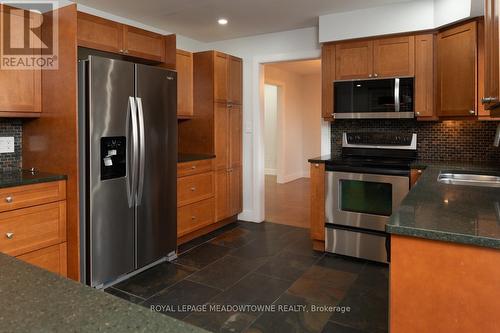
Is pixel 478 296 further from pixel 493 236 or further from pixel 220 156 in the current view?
pixel 220 156

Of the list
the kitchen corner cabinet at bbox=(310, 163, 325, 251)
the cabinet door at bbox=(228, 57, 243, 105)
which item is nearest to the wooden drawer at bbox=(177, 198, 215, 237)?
the kitchen corner cabinet at bbox=(310, 163, 325, 251)

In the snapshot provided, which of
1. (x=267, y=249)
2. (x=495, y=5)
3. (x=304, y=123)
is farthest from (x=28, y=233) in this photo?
(x=304, y=123)

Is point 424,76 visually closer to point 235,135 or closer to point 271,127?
point 235,135

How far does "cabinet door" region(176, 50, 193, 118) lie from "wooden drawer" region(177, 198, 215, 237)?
3.42 feet

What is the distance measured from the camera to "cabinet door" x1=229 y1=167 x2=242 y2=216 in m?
4.46

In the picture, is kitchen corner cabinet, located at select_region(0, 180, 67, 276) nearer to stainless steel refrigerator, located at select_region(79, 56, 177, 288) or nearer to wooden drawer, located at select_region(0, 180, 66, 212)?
wooden drawer, located at select_region(0, 180, 66, 212)

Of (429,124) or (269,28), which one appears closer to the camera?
(429,124)

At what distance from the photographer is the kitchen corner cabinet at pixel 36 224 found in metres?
2.26

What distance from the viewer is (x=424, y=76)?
129 inches

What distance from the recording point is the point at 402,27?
130 inches

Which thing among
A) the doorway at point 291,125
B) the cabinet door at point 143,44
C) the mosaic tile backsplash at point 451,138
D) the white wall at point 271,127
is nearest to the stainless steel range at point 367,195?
the mosaic tile backsplash at point 451,138

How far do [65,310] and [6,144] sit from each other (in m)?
2.66

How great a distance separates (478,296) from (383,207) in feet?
6.95

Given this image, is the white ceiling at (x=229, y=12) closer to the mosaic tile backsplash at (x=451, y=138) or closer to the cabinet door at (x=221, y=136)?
the cabinet door at (x=221, y=136)
